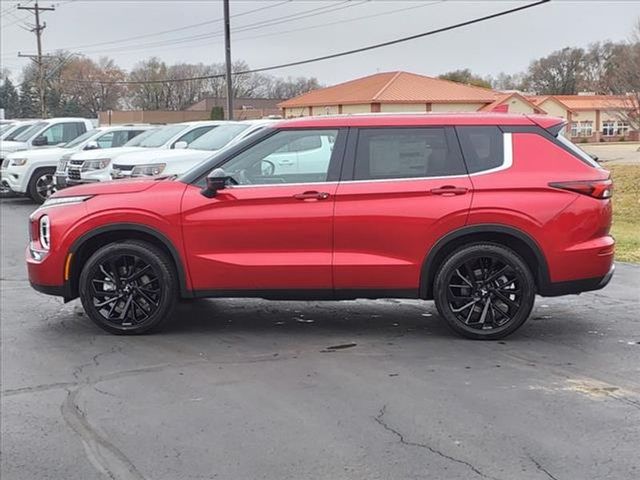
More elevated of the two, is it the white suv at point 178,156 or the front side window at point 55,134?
the front side window at point 55,134

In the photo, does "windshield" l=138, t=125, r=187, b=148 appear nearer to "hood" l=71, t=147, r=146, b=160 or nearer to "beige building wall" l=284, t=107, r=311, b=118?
"hood" l=71, t=147, r=146, b=160

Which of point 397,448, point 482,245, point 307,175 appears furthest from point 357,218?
point 397,448

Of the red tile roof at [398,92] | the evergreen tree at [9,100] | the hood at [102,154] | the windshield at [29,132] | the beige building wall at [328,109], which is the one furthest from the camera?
the evergreen tree at [9,100]

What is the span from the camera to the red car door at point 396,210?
19.4ft

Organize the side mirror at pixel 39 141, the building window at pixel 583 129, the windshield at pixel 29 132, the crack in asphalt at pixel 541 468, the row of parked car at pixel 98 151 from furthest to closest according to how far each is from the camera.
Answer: the building window at pixel 583 129 → the windshield at pixel 29 132 → the side mirror at pixel 39 141 → the row of parked car at pixel 98 151 → the crack in asphalt at pixel 541 468

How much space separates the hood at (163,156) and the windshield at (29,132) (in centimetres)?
845

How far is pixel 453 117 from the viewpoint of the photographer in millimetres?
6223

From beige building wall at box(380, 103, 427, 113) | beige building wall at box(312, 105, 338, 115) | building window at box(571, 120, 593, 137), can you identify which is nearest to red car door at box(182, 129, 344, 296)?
beige building wall at box(380, 103, 427, 113)

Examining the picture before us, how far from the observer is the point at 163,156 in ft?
43.3

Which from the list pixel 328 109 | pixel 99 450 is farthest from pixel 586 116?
pixel 99 450

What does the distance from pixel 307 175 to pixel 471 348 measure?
1.92 m

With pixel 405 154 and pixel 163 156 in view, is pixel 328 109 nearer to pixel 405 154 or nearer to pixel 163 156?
pixel 163 156

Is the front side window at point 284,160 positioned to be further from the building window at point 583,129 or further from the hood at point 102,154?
the building window at point 583,129

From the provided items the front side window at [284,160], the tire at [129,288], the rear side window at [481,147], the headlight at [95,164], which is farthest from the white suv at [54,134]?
the rear side window at [481,147]
